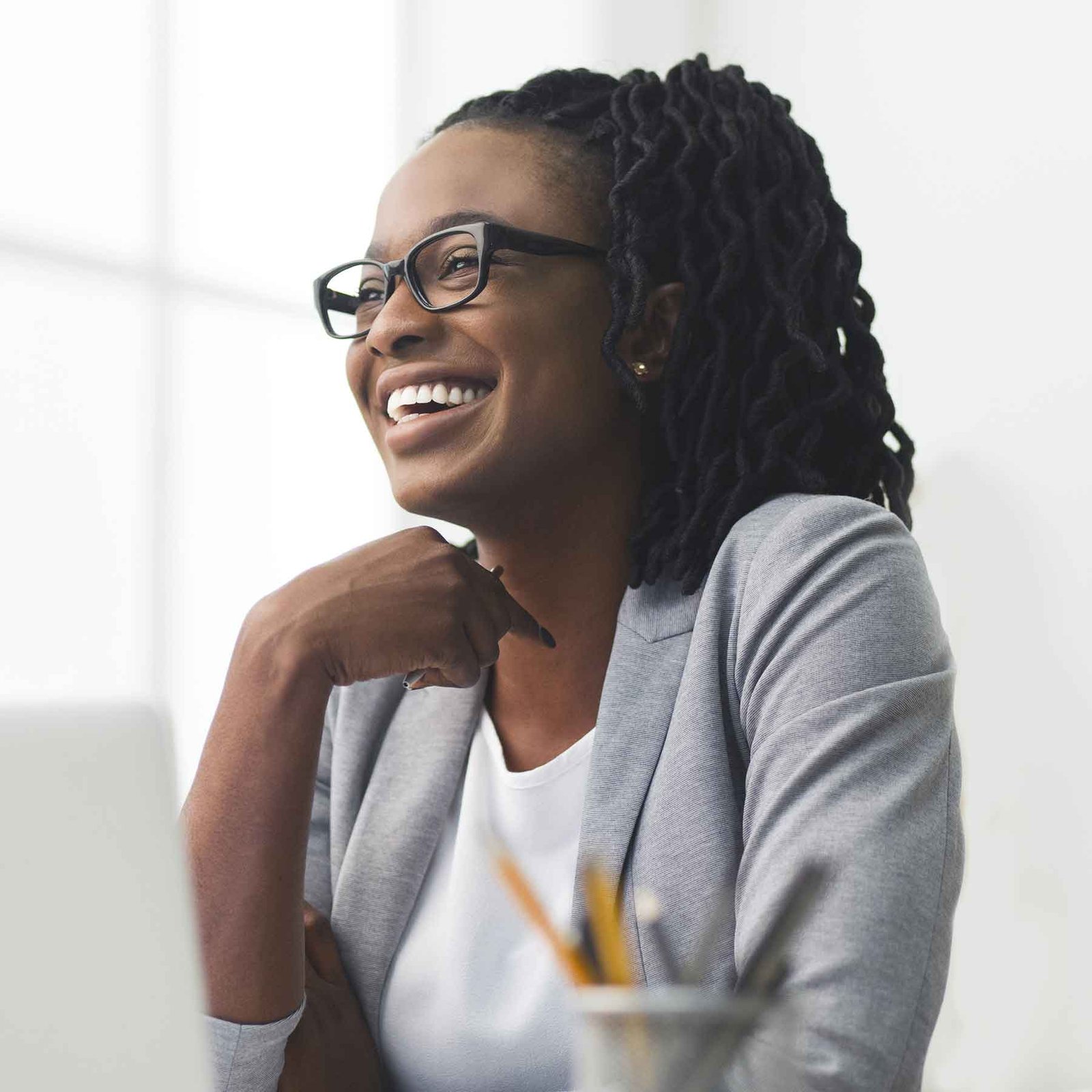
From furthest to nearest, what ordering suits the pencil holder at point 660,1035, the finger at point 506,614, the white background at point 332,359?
the white background at point 332,359 → the finger at point 506,614 → the pencil holder at point 660,1035

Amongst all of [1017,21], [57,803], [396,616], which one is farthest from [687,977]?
[1017,21]

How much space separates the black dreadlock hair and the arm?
386 mm

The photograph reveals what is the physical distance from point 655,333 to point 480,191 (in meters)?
0.23

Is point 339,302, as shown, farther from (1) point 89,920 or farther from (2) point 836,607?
(1) point 89,920

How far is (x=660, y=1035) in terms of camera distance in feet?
1.58

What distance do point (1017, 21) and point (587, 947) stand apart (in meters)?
2.19

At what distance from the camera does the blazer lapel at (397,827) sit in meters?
1.33

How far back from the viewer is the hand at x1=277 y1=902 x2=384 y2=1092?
1202mm

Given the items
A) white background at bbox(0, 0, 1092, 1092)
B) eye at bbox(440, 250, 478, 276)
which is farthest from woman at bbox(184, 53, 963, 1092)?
white background at bbox(0, 0, 1092, 1092)

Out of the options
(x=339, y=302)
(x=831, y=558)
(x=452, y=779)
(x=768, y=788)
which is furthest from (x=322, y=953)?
(x=339, y=302)

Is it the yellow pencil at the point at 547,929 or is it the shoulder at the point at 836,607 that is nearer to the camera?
the yellow pencil at the point at 547,929

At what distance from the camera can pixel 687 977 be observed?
494mm

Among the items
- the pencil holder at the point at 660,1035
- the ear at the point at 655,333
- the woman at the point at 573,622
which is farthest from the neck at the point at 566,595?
the pencil holder at the point at 660,1035

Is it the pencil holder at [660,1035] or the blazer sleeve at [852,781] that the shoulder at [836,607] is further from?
the pencil holder at [660,1035]
